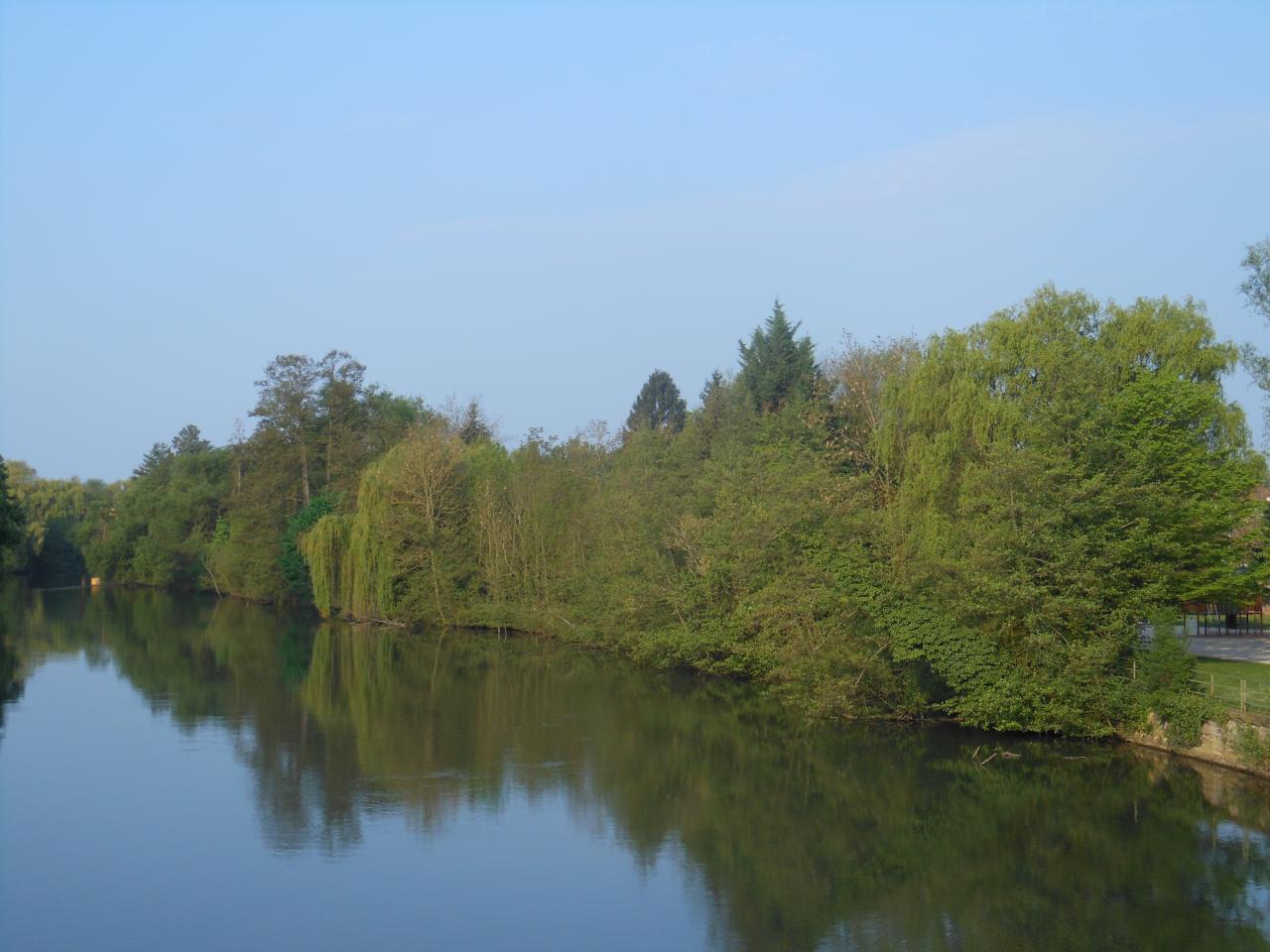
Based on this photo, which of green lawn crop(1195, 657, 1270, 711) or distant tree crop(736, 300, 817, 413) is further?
distant tree crop(736, 300, 817, 413)

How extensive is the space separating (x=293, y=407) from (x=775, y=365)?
99.8ft

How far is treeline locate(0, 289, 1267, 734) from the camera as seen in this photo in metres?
23.1

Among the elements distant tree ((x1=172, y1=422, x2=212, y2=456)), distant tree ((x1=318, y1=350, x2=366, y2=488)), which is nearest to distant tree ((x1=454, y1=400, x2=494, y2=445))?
distant tree ((x1=318, y1=350, x2=366, y2=488))

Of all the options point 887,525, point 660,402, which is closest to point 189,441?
point 660,402

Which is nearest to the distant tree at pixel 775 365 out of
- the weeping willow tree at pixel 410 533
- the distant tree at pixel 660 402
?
the weeping willow tree at pixel 410 533

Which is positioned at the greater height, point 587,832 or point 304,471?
point 304,471

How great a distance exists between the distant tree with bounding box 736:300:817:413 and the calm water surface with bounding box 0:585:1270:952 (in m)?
21.1

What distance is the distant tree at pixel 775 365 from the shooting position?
49531mm

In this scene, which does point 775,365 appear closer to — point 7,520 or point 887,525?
point 887,525

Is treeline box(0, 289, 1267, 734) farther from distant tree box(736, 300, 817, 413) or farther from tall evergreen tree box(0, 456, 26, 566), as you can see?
tall evergreen tree box(0, 456, 26, 566)

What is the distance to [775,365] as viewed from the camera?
1973 inches

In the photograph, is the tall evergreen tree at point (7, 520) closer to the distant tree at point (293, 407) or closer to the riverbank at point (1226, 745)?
the distant tree at point (293, 407)

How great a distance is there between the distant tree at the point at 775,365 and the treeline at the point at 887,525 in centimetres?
15

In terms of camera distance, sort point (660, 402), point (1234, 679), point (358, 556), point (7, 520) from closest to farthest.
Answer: point (1234, 679), point (7, 520), point (358, 556), point (660, 402)
